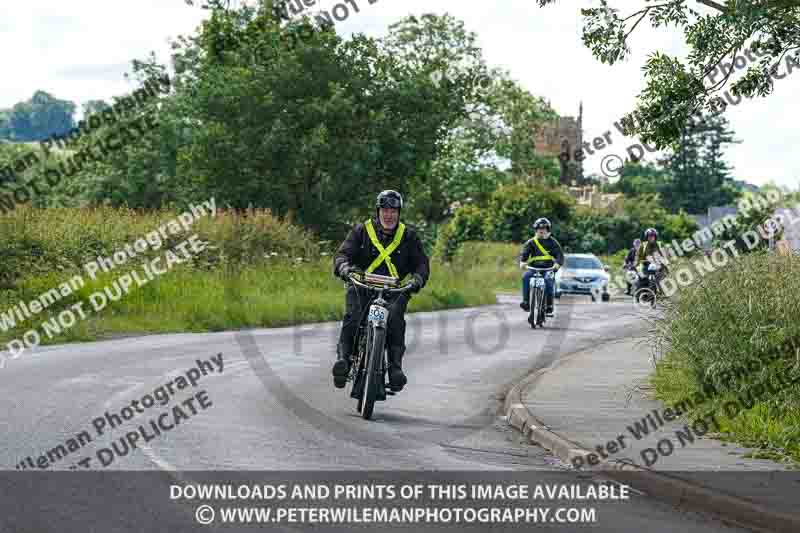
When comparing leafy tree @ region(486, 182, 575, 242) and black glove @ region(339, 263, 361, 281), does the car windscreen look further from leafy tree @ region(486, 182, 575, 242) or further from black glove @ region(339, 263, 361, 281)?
black glove @ region(339, 263, 361, 281)

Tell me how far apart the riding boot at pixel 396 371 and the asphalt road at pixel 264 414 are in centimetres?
39

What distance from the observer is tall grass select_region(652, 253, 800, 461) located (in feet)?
35.9

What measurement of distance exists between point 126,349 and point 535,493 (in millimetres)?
11998

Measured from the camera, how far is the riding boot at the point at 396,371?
39.0 feet

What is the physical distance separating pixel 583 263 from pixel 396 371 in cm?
3253

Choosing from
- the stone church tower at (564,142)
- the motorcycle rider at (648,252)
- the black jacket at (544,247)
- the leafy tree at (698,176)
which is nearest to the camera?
the black jacket at (544,247)

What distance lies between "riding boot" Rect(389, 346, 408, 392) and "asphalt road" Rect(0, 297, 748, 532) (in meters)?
0.39

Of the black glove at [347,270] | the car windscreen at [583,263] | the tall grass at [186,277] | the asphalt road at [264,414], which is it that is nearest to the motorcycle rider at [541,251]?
the asphalt road at [264,414]

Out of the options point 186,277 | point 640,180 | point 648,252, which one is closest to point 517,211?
point 648,252

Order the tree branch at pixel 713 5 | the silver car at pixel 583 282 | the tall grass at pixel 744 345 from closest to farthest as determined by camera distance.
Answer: the tall grass at pixel 744 345, the tree branch at pixel 713 5, the silver car at pixel 583 282

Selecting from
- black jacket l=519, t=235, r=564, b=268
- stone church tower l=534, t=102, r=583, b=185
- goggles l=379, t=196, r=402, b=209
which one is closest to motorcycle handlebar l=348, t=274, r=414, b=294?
goggles l=379, t=196, r=402, b=209

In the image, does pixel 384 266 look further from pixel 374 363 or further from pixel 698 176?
pixel 698 176

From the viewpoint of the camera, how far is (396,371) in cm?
1191

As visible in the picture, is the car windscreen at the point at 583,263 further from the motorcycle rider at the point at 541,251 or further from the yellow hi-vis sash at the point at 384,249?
the yellow hi-vis sash at the point at 384,249
